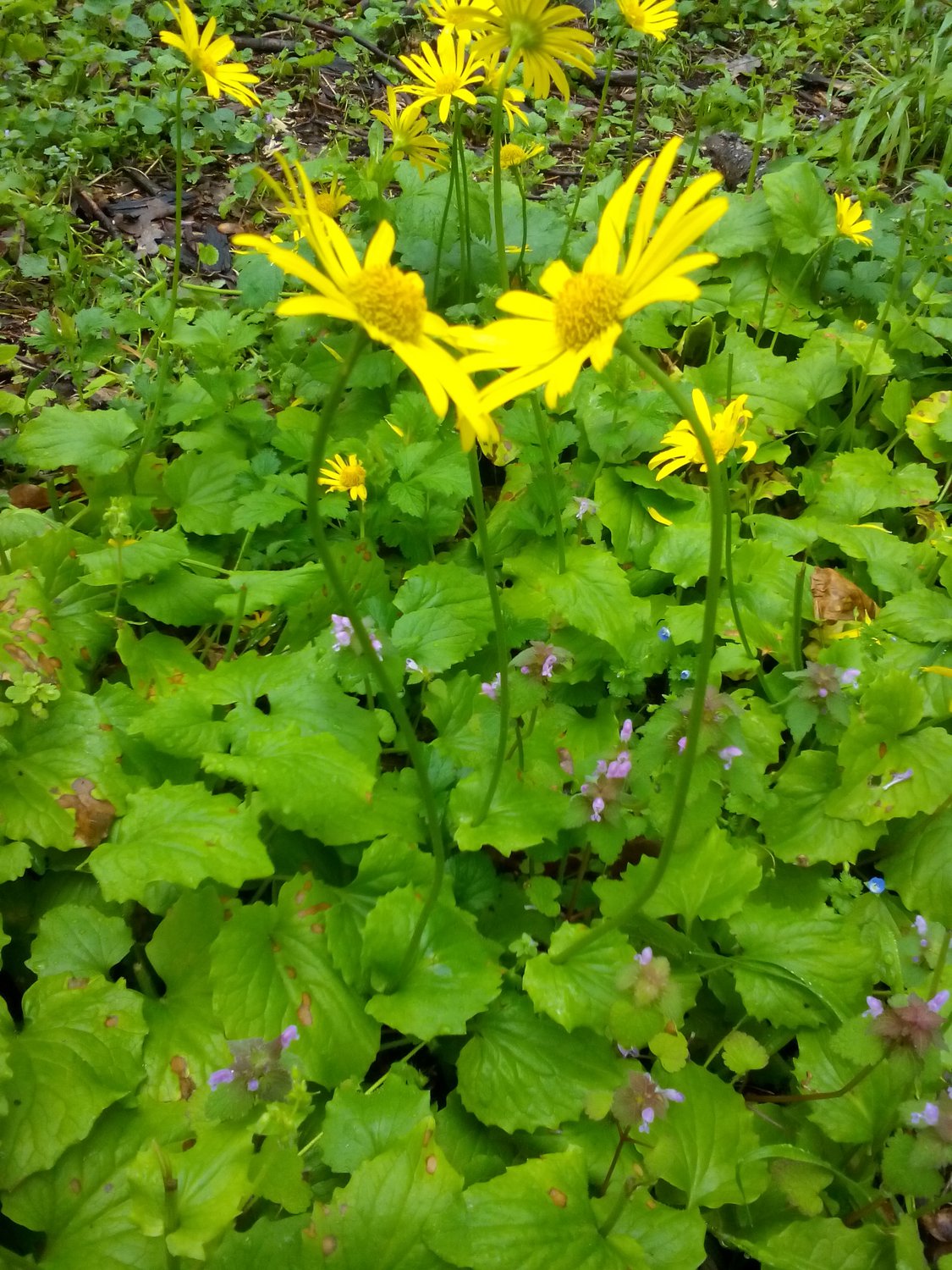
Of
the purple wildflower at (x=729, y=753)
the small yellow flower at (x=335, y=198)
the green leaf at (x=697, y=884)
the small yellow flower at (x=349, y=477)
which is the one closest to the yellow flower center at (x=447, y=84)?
the small yellow flower at (x=335, y=198)

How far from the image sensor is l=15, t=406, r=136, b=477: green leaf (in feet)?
6.70

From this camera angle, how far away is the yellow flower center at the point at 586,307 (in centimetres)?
89

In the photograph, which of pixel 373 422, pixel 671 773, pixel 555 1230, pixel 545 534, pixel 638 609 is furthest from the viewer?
pixel 373 422

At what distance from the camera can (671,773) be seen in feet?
4.81

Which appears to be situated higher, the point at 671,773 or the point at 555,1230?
the point at 671,773

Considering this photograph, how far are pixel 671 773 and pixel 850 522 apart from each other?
1114 mm

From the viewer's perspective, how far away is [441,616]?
1.76 metres

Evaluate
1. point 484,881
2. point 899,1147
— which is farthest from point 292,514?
point 899,1147

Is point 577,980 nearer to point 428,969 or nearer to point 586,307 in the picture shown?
point 428,969

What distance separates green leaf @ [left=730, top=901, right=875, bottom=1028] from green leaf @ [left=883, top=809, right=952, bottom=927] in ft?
0.69

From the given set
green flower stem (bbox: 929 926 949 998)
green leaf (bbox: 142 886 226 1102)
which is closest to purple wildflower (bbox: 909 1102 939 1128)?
green flower stem (bbox: 929 926 949 998)

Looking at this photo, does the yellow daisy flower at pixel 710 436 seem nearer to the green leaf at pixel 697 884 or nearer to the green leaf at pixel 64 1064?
the green leaf at pixel 697 884

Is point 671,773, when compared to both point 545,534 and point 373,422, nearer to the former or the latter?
point 545,534

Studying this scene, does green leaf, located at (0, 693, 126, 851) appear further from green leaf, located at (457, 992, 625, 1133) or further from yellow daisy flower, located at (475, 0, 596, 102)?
yellow daisy flower, located at (475, 0, 596, 102)
